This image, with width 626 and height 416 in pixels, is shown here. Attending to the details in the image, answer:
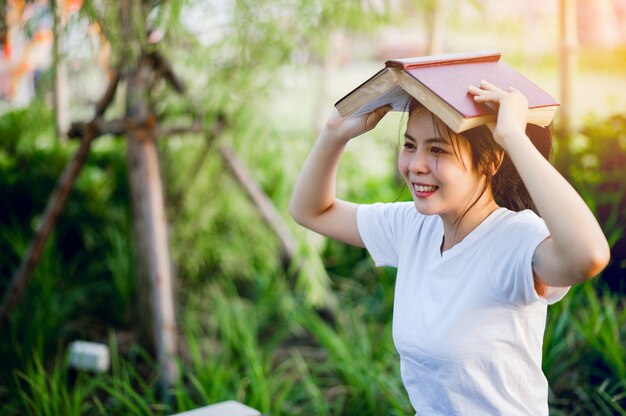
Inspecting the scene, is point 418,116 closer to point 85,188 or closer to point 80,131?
point 80,131

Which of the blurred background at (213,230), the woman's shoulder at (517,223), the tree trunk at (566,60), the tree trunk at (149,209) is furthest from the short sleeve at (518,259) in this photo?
the tree trunk at (566,60)

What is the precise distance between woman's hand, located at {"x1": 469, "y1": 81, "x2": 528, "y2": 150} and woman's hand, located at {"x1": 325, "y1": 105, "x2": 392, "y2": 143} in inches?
13.2

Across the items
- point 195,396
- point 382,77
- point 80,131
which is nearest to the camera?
point 382,77

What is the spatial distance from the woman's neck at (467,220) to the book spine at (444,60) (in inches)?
11.3

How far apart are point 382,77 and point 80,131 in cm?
259

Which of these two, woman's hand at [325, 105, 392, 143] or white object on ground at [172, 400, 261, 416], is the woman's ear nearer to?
woman's hand at [325, 105, 392, 143]

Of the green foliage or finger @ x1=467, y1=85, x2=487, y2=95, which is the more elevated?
finger @ x1=467, y1=85, x2=487, y2=95

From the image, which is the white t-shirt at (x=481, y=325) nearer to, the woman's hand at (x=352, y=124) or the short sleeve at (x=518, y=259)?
the short sleeve at (x=518, y=259)

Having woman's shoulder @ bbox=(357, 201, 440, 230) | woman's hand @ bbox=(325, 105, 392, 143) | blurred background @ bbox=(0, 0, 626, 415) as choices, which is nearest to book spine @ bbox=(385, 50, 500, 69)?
woman's hand @ bbox=(325, 105, 392, 143)

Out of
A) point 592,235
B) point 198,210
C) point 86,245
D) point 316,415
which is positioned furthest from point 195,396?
point 592,235

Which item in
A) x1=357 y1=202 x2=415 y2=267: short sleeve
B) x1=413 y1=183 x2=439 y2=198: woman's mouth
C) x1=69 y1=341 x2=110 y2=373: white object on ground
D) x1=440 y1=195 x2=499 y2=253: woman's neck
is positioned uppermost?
x1=413 y1=183 x2=439 y2=198: woman's mouth

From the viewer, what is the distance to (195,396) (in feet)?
10.6

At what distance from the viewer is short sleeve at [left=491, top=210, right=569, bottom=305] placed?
4.36 feet

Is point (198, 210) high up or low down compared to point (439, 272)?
down
